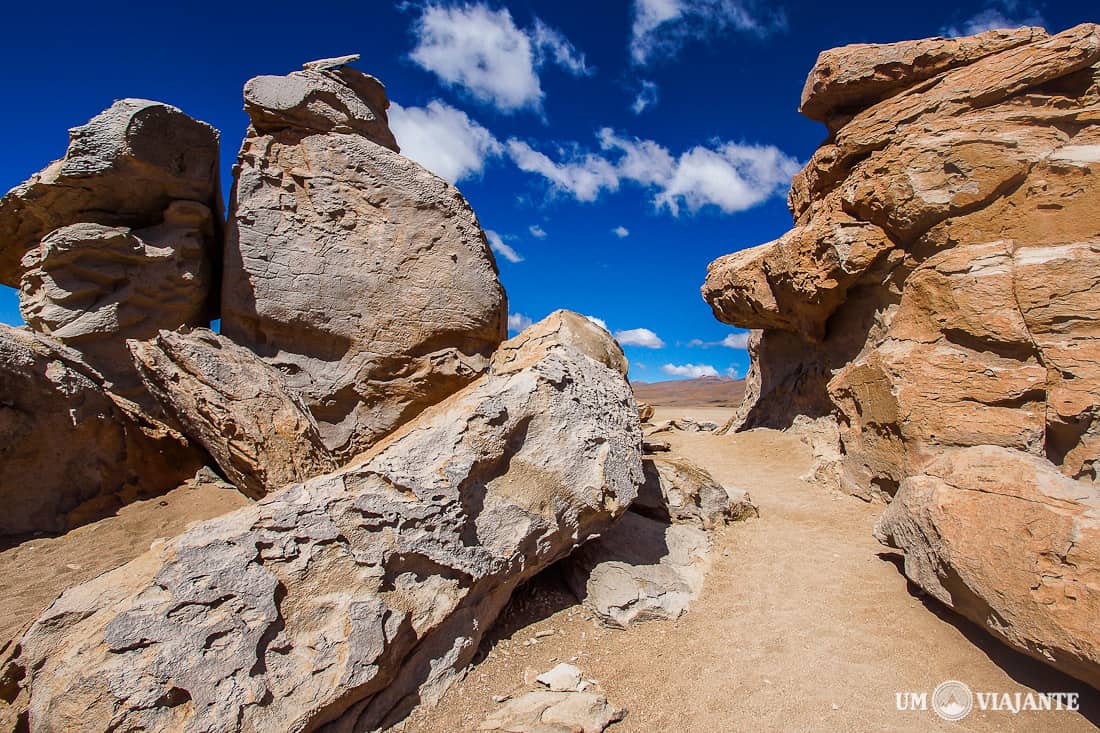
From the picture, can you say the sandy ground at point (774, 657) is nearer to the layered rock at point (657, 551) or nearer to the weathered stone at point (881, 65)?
the layered rock at point (657, 551)

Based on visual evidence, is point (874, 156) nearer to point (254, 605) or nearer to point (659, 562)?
point (659, 562)

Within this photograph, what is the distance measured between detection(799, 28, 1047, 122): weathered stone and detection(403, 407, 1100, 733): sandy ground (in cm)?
590

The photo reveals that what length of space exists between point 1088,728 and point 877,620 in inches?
39.5

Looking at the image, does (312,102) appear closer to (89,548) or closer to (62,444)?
(62,444)

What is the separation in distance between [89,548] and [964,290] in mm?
8239

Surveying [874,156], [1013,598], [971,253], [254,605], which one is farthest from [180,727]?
[874,156]

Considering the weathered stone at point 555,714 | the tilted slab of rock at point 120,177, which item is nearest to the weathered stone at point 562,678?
the weathered stone at point 555,714

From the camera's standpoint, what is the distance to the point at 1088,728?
2420mm

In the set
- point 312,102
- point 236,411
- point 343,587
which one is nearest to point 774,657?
point 343,587

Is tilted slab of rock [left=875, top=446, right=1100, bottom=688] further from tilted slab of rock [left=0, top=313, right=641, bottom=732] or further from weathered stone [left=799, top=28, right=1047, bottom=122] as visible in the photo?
weathered stone [left=799, top=28, right=1047, bottom=122]

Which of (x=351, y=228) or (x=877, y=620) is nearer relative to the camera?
(x=877, y=620)

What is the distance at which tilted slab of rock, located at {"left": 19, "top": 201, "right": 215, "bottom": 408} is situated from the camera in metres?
5.30

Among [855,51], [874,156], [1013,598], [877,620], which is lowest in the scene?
[877,620]

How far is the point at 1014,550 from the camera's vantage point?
110 inches
